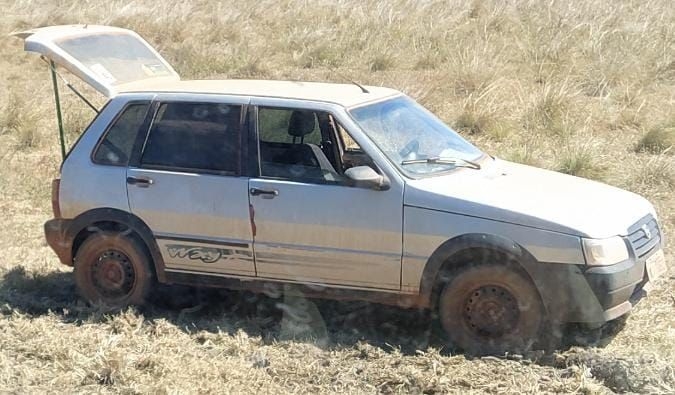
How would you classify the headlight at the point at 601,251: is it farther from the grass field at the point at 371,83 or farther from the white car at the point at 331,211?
the grass field at the point at 371,83

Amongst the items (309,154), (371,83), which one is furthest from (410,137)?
(371,83)

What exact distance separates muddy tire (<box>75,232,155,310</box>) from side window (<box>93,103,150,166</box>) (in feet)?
1.74

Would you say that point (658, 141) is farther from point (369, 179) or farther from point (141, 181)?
point (141, 181)

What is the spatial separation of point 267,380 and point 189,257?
4.23 feet

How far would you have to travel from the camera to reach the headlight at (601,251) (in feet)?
17.3

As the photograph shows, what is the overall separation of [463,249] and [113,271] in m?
2.57

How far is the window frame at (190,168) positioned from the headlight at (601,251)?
7.38ft

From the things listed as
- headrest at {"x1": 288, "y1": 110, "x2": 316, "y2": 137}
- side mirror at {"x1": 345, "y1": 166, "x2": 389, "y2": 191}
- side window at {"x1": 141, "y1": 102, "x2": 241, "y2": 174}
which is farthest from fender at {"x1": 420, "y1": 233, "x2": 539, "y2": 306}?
side window at {"x1": 141, "y1": 102, "x2": 241, "y2": 174}

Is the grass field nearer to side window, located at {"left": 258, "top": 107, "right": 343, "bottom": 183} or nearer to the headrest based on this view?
side window, located at {"left": 258, "top": 107, "right": 343, "bottom": 183}

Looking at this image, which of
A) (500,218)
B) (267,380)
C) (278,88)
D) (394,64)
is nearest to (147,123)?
(278,88)

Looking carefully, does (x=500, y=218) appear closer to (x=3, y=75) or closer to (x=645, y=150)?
(x=645, y=150)

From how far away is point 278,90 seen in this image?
6.41 metres

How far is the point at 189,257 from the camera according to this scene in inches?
247

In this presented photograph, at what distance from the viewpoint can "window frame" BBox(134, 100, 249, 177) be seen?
6125mm
